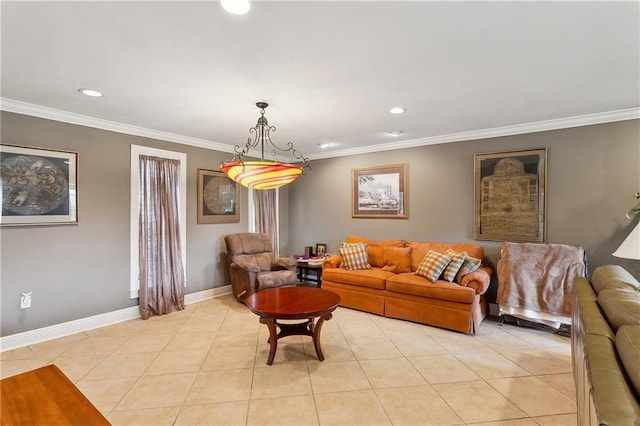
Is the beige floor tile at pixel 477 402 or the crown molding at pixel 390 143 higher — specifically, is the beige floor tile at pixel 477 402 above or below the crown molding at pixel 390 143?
below

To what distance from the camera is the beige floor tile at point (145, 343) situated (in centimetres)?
304

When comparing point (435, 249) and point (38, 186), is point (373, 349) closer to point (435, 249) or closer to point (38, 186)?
point (435, 249)

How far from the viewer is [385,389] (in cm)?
236

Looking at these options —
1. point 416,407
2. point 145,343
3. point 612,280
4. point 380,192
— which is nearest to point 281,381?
point 416,407

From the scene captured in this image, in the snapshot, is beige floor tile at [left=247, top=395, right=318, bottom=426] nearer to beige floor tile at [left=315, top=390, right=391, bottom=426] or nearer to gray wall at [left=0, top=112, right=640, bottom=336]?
beige floor tile at [left=315, top=390, right=391, bottom=426]

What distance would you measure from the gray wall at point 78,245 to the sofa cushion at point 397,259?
3.57 metres

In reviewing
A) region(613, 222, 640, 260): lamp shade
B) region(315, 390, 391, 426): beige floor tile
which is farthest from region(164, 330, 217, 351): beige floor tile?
region(613, 222, 640, 260): lamp shade

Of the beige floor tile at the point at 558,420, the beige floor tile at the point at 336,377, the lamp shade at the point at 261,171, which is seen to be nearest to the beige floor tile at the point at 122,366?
the beige floor tile at the point at 336,377

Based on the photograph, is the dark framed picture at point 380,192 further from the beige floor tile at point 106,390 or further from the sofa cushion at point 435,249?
the beige floor tile at point 106,390

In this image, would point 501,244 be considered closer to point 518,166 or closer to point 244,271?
point 518,166

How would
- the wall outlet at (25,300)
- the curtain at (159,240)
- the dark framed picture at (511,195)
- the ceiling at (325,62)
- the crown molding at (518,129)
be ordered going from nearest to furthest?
the ceiling at (325,62) → the wall outlet at (25,300) → the crown molding at (518,129) → the dark framed picture at (511,195) → the curtain at (159,240)

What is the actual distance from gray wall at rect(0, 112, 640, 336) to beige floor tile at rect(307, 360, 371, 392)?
2.63 metres

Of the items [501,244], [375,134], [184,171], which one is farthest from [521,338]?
[184,171]

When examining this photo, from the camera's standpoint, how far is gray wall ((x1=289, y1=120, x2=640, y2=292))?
11.2ft
